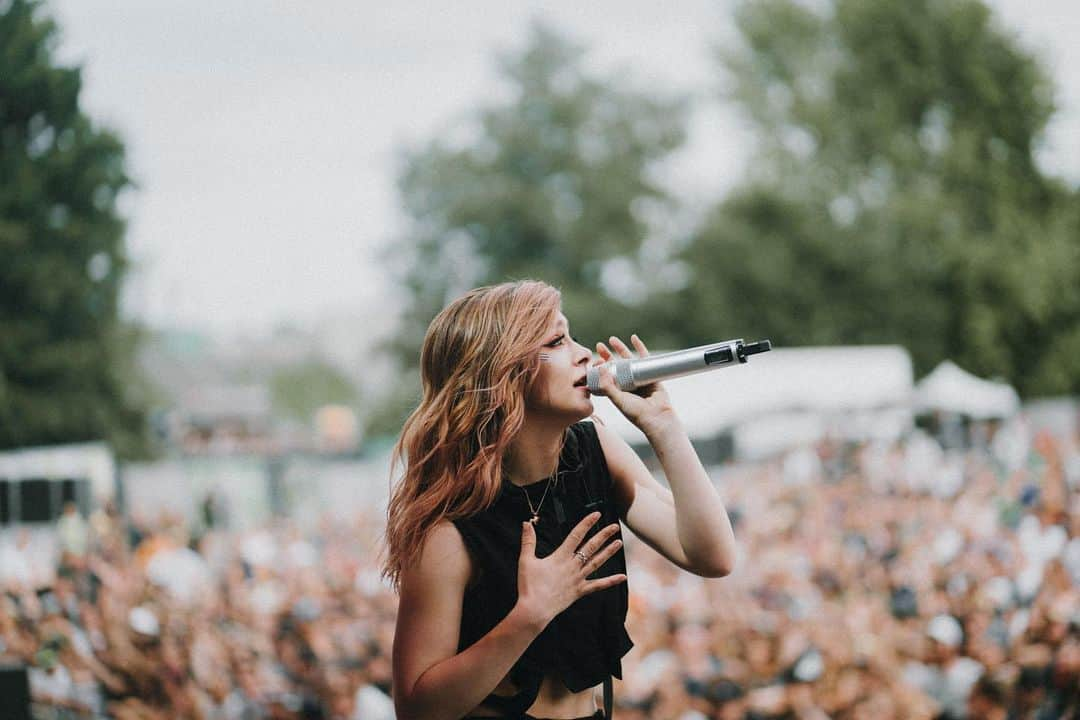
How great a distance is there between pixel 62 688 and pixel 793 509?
16.5 feet

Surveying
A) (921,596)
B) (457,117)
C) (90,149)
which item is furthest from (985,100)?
(90,149)

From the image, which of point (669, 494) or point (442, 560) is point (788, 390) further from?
point (442, 560)

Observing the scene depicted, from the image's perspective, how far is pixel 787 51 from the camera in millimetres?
18328

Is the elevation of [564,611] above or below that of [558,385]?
below

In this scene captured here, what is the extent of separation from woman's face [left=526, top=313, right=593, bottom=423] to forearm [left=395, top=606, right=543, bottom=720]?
23 cm

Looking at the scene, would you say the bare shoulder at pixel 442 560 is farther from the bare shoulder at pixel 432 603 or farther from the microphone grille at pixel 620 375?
the microphone grille at pixel 620 375

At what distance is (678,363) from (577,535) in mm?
218

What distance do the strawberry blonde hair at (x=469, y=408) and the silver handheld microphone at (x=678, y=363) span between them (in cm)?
10

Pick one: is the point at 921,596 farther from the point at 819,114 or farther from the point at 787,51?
the point at 787,51

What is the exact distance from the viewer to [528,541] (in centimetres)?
121

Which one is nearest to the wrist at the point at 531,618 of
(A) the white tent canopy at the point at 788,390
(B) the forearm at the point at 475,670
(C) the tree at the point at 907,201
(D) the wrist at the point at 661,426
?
(B) the forearm at the point at 475,670

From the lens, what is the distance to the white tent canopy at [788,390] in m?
12.2

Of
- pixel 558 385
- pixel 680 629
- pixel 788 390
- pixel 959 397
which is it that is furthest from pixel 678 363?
pixel 959 397

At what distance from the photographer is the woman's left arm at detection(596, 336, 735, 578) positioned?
4.15 feet
